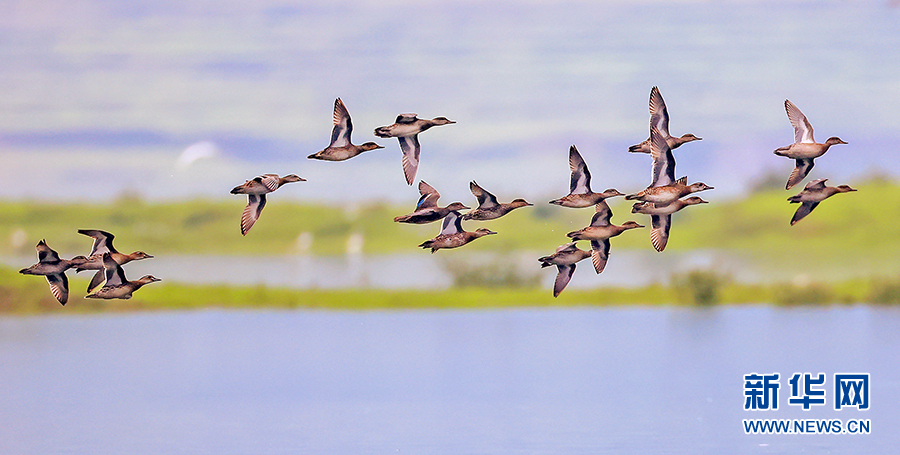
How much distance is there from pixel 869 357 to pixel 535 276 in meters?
18.4

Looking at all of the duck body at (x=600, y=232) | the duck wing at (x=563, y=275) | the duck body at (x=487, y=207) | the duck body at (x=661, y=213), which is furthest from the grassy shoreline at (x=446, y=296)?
the duck body at (x=661, y=213)

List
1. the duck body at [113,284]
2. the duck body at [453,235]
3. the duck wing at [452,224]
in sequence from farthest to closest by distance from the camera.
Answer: the duck body at [113,284] → the duck wing at [452,224] → the duck body at [453,235]

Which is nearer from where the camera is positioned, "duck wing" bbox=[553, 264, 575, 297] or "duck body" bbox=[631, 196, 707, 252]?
"duck body" bbox=[631, 196, 707, 252]

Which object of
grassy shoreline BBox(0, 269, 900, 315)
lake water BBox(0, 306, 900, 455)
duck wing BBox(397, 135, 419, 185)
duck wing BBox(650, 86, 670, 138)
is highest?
grassy shoreline BBox(0, 269, 900, 315)

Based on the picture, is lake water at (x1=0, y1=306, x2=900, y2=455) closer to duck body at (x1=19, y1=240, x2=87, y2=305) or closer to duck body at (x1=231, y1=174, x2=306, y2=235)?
duck body at (x1=19, y1=240, x2=87, y2=305)

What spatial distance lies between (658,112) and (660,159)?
0.76 metres

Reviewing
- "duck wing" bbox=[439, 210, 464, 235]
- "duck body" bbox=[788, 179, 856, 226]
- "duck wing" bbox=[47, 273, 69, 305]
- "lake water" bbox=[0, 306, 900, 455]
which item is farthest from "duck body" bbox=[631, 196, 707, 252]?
"duck wing" bbox=[47, 273, 69, 305]

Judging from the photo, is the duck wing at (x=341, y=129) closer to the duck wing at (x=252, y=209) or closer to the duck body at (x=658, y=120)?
the duck wing at (x=252, y=209)

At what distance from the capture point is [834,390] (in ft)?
121

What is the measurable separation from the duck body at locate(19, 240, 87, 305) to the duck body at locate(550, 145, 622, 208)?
8.41 metres

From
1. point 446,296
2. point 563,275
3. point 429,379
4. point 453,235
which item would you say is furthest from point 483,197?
point 446,296

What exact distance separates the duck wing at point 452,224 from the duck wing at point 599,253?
2.28 metres

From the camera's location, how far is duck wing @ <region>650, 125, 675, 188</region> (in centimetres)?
2334

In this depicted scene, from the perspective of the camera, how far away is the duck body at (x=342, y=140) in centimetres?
2314
